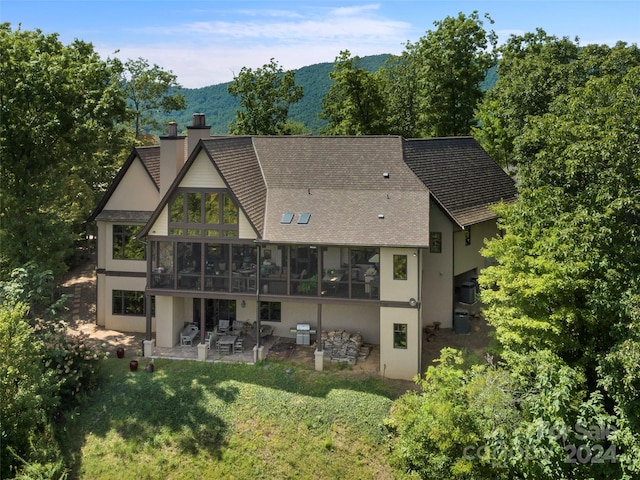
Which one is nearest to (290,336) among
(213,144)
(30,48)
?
(213,144)

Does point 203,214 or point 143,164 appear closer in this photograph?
point 203,214

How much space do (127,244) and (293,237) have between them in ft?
31.5

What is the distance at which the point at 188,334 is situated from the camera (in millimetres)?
25969

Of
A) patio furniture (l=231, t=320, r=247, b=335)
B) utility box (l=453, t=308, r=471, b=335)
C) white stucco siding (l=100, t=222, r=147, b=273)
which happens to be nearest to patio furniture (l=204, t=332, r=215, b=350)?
patio furniture (l=231, t=320, r=247, b=335)

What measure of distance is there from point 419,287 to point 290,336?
23.6ft

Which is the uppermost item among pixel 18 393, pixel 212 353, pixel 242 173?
pixel 242 173

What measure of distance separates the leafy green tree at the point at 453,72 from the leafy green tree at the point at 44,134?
22279 mm

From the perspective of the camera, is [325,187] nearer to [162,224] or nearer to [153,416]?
[162,224]

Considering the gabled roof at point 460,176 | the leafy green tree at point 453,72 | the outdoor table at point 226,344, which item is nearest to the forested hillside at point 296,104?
the leafy green tree at point 453,72

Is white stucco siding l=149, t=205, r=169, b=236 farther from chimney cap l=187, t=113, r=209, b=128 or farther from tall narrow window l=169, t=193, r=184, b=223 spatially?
chimney cap l=187, t=113, r=209, b=128

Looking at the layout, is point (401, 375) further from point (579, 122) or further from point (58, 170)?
point (58, 170)

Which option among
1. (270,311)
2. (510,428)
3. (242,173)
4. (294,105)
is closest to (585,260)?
(510,428)

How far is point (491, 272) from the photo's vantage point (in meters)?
20.2

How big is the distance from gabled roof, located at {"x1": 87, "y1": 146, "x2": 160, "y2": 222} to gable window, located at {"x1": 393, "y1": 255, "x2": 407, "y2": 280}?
12.5 meters
